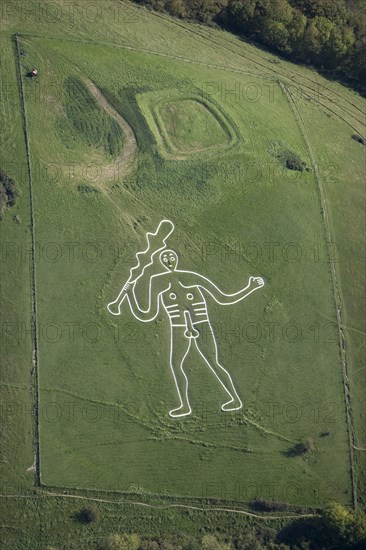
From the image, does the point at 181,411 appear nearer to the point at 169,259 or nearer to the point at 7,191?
the point at 169,259

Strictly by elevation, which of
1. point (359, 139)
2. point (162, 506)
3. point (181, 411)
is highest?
point (359, 139)

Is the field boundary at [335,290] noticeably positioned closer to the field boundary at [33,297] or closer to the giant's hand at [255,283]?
the giant's hand at [255,283]

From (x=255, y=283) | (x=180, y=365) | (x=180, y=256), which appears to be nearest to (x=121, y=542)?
(x=180, y=365)

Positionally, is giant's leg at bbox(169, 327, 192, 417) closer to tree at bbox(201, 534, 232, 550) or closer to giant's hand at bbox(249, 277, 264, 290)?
giant's hand at bbox(249, 277, 264, 290)

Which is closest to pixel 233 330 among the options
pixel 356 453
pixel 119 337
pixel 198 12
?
pixel 119 337

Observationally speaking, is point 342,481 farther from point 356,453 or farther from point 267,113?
point 267,113
